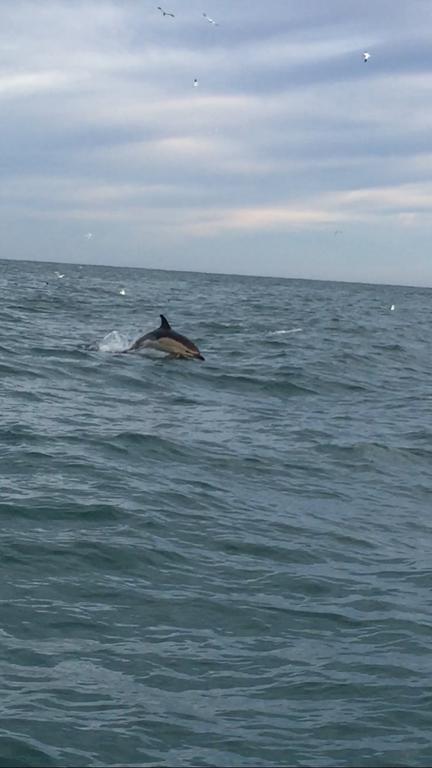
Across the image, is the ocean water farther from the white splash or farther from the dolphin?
the white splash

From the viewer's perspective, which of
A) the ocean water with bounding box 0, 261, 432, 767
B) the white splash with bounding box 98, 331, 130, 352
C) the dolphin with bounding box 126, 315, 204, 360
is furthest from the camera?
the white splash with bounding box 98, 331, 130, 352

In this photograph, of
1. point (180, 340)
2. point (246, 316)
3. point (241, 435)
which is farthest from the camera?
point (246, 316)

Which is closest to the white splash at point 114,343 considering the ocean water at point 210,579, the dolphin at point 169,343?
the dolphin at point 169,343

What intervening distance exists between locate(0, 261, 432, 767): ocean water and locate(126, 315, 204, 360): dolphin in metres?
5.80

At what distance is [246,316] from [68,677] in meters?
39.3

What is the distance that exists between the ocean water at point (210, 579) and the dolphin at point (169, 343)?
580 cm

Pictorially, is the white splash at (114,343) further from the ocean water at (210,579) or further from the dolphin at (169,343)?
the ocean water at (210,579)

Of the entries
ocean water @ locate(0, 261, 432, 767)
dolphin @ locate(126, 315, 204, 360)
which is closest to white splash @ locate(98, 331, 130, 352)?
dolphin @ locate(126, 315, 204, 360)

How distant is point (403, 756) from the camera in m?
5.73

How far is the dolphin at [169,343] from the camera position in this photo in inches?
974

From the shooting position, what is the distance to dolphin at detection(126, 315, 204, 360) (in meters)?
24.8

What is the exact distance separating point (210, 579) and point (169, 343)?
16930 millimetres

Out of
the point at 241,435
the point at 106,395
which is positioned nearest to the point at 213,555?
the point at 241,435

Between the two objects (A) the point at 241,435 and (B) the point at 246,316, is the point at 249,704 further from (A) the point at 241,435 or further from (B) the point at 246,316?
(B) the point at 246,316
